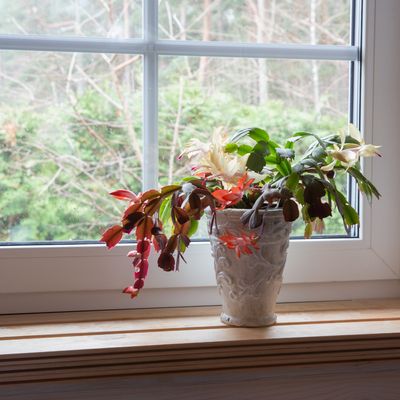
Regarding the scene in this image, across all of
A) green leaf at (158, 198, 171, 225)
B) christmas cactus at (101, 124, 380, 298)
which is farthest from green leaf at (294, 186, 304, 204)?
green leaf at (158, 198, 171, 225)

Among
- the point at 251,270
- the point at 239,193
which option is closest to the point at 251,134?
the point at 239,193

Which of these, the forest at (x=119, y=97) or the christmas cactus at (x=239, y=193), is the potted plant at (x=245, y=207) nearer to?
the christmas cactus at (x=239, y=193)

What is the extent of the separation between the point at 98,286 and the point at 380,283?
59 cm

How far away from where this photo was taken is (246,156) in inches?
43.4

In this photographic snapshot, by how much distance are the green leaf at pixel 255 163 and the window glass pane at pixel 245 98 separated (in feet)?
0.97

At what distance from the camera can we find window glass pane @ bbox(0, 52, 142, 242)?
4.12ft

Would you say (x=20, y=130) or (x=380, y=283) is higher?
(x=20, y=130)

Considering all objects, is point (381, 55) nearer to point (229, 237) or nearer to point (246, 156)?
point (246, 156)

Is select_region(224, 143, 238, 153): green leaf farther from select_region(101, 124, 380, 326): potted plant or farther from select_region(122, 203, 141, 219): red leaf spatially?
select_region(122, 203, 141, 219): red leaf

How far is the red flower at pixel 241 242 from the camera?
107cm

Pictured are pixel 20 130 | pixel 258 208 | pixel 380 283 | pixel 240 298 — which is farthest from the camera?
pixel 380 283

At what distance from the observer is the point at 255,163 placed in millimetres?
1045

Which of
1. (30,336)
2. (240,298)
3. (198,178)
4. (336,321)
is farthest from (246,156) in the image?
(30,336)

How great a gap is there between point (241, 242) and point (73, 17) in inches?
22.0
